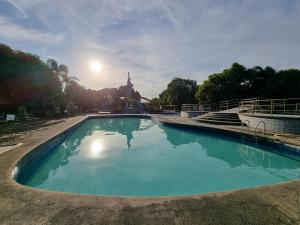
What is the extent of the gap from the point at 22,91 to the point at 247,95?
93.4 feet

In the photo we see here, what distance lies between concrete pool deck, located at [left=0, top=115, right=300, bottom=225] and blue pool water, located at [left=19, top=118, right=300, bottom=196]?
6.55 ft

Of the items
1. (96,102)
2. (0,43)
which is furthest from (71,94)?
(0,43)

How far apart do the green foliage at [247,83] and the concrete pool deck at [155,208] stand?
84.8 ft

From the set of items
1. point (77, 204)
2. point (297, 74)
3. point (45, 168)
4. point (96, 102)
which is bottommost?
point (45, 168)

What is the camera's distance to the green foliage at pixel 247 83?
26.2m

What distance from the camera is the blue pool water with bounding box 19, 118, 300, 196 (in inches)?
216

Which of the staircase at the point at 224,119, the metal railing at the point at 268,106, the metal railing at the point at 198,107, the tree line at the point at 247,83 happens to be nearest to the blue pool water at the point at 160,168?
the metal railing at the point at 268,106

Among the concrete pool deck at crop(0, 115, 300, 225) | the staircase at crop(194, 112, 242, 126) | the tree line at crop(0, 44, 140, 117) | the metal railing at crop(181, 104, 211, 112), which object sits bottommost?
the concrete pool deck at crop(0, 115, 300, 225)

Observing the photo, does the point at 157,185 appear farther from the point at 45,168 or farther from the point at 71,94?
the point at 71,94

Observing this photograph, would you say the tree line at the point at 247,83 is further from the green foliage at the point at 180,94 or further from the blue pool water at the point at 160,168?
the blue pool water at the point at 160,168

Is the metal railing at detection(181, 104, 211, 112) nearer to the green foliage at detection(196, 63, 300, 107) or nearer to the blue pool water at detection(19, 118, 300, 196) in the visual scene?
the green foliage at detection(196, 63, 300, 107)

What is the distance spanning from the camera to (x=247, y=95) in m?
28.2

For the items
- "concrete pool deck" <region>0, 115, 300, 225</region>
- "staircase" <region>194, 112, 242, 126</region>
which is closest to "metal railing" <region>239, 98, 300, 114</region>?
"staircase" <region>194, 112, 242, 126</region>

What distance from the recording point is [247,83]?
28656mm
